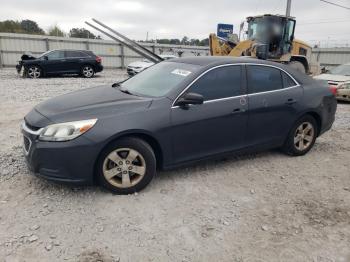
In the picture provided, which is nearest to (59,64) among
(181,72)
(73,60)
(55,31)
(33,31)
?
(73,60)

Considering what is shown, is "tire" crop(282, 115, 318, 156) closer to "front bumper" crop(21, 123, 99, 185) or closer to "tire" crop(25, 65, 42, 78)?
"front bumper" crop(21, 123, 99, 185)

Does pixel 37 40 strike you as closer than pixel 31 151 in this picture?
No

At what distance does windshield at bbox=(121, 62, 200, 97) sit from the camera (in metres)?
4.30

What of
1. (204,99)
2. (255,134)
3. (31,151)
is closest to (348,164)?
(255,134)

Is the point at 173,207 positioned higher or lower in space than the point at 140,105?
lower

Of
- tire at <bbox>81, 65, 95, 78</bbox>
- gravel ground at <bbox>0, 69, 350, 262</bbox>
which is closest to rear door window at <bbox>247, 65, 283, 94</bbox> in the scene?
gravel ground at <bbox>0, 69, 350, 262</bbox>

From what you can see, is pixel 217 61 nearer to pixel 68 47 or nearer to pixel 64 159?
pixel 64 159

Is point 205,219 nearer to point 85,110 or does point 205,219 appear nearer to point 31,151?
point 85,110

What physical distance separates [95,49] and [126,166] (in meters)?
23.3

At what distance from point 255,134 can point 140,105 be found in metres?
1.81

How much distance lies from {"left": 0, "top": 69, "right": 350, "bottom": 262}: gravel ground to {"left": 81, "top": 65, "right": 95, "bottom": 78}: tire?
13.5 meters

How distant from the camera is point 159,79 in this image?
4.59m

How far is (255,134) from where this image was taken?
4.77 m

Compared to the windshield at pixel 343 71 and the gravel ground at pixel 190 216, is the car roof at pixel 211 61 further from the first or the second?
the windshield at pixel 343 71
